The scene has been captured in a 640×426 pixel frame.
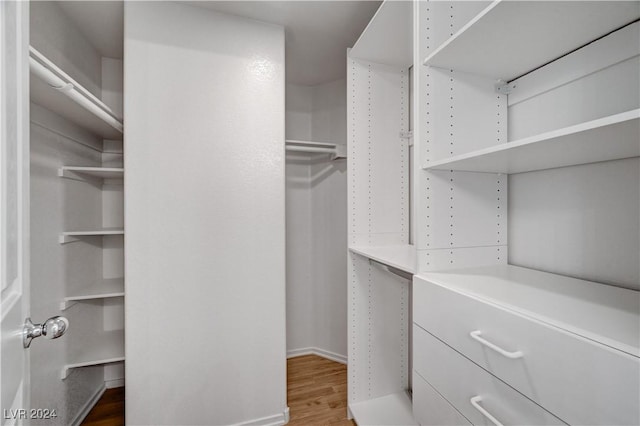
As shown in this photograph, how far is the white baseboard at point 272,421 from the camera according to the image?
1.64 meters

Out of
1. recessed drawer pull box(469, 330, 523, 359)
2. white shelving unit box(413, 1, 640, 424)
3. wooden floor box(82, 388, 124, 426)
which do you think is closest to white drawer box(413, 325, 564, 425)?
white shelving unit box(413, 1, 640, 424)

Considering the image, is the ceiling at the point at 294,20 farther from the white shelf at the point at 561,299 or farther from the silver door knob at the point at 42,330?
the silver door knob at the point at 42,330

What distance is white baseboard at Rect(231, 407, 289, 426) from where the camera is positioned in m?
1.64

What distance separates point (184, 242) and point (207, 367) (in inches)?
29.2

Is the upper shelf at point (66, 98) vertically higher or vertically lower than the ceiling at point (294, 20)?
lower

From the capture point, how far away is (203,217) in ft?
5.26

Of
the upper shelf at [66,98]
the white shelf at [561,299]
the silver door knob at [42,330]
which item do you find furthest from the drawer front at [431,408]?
the upper shelf at [66,98]

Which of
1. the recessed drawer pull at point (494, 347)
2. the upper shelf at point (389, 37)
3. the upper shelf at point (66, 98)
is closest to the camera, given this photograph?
the recessed drawer pull at point (494, 347)

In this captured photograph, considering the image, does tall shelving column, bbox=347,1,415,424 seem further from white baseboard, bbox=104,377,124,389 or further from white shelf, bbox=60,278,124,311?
white baseboard, bbox=104,377,124,389

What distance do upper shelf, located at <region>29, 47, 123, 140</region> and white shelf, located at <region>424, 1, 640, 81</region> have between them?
54.5 inches

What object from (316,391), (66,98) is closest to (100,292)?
(66,98)

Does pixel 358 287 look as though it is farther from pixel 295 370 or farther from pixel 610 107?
pixel 610 107

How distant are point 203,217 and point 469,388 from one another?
146 centimetres

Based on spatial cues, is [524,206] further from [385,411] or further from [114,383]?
[114,383]
